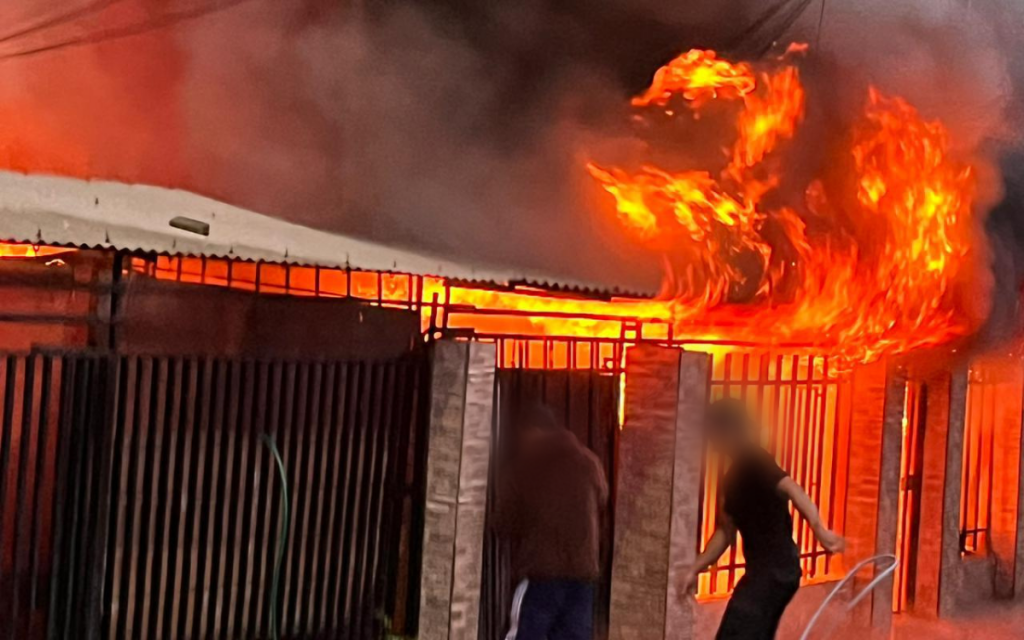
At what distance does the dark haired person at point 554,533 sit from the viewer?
6109 millimetres

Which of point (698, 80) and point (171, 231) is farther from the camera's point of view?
point (698, 80)

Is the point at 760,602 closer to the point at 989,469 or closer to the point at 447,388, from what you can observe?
the point at 447,388

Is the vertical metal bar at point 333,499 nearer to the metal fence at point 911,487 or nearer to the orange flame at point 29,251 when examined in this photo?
the orange flame at point 29,251

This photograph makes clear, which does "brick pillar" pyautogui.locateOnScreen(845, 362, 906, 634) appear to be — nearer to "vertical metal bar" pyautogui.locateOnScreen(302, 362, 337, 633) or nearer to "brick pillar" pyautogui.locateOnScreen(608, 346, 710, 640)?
"brick pillar" pyautogui.locateOnScreen(608, 346, 710, 640)

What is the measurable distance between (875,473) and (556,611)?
3957 mm

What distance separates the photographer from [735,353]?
823 cm

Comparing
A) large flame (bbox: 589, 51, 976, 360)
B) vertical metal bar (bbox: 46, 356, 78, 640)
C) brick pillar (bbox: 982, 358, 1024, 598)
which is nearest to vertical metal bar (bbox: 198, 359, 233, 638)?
vertical metal bar (bbox: 46, 356, 78, 640)

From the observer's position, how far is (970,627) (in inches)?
380

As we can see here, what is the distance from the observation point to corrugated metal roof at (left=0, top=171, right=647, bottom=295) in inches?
191

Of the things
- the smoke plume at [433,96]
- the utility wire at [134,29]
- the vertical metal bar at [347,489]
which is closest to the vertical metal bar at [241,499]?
the vertical metal bar at [347,489]

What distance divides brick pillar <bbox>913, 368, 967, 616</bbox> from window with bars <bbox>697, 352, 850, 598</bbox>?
1.41 meters

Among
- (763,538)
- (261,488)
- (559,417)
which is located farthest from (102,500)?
(763,538)

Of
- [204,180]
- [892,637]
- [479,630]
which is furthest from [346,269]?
[892,637]

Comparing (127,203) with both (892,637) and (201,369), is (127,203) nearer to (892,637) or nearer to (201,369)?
(201,369)
